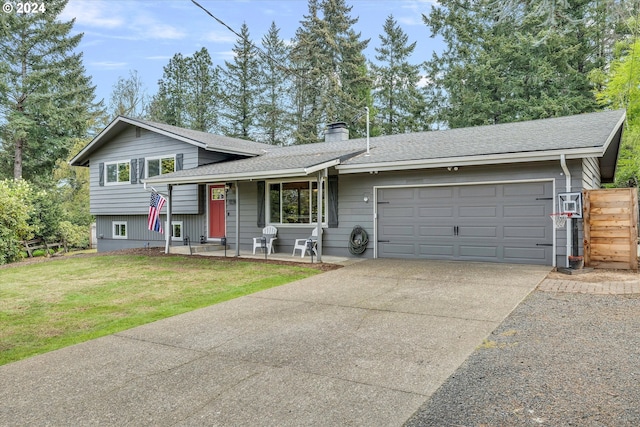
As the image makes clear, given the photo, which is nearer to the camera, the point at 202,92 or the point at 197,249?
the point at 197,249

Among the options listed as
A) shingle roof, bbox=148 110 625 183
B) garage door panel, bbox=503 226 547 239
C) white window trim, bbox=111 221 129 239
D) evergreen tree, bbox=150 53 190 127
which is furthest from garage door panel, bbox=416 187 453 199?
evergreen tree, bbox=150 53 190 127

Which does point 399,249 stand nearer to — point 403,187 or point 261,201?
point 403,187

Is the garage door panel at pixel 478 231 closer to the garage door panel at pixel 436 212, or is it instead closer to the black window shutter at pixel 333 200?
the garage door panel at pixel 436 212

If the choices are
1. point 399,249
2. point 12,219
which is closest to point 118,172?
point 12,219

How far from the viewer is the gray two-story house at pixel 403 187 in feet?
26.0

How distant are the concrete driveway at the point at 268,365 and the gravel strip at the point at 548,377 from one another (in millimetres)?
168

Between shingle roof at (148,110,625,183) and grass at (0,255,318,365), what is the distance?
2230 millimetres

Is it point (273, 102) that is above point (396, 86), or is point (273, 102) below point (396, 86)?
below

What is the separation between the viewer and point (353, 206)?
1002 cm

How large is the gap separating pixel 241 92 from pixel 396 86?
32.1 feet

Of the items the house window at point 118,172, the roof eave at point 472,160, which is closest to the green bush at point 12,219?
the house window at point 118,172

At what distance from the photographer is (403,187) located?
942 centimetres

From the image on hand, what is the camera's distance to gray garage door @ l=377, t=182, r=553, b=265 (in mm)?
8016

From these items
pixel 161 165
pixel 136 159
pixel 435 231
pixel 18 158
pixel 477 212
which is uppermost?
pixel 18 158
